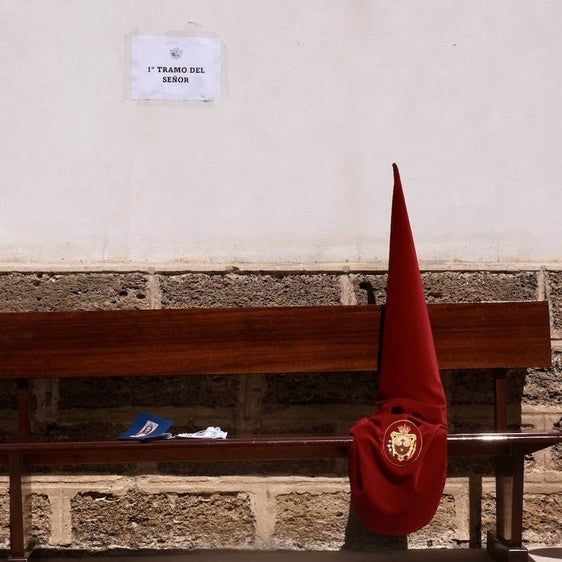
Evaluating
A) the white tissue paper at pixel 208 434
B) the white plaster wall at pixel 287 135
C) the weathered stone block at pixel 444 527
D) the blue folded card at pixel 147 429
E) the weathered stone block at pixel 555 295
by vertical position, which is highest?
the white plaster wall at pixel 287 135

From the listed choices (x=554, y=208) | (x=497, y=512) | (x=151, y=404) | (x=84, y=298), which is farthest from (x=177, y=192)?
(x=497, y=512)

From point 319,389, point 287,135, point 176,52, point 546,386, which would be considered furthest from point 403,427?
point 176,52

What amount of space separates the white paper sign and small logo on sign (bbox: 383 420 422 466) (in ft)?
3.86

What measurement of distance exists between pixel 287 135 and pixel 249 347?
694 mm

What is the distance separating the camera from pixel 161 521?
2.65m

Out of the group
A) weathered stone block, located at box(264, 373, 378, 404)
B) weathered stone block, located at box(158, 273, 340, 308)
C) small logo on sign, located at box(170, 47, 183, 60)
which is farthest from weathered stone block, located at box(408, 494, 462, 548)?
small logo on sign, located at box(170, 47, 183, 60)

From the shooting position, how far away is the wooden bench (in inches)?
98.7

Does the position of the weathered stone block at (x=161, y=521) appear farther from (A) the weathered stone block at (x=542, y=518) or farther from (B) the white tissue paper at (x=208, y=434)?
(A) the weathered stone block at (x=542, y=518)

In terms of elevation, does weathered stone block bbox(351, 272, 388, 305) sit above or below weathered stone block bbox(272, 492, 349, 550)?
above

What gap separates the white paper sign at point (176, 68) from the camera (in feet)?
8.91

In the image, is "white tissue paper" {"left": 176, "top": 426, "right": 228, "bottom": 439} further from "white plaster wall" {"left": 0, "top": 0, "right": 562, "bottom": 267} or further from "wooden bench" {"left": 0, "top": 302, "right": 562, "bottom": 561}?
"white plaster wall" {"left": 0, "top": 0, "right": 562, "bottom": 267}

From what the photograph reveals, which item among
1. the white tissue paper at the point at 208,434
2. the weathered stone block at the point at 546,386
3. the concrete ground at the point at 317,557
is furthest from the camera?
the weathered stone block at the point at 546,386

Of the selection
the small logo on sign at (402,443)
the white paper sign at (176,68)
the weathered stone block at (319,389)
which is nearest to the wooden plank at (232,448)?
the small logo on sign at (402,443)

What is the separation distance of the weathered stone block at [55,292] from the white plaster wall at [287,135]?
59mm
